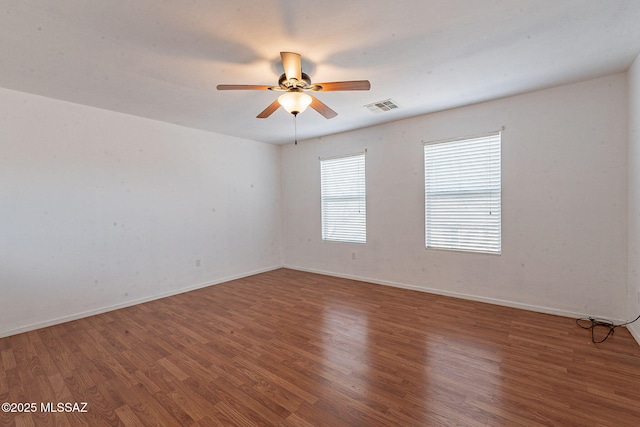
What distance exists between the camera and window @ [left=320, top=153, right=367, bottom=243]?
484cm

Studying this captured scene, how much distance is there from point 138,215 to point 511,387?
14.8ft

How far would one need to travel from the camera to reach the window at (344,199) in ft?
15.9

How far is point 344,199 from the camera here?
16.6 feet

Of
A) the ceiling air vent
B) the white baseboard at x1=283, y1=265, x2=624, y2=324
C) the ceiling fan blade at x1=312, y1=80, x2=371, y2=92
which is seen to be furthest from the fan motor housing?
the white baseboard at x1=283, y1=265, x2=624, y2=324

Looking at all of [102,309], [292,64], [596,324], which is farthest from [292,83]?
[596,324]

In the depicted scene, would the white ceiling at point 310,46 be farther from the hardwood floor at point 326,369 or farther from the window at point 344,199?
the hardwood floor at point 326,369

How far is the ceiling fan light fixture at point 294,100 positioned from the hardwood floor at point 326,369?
217 cm

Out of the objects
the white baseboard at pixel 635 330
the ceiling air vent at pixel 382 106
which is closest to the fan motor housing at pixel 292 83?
the ceiling air vent at pixel 382 106

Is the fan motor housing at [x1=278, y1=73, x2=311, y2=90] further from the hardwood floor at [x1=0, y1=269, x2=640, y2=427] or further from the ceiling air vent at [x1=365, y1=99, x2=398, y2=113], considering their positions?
the hardwood floor at [x1=0, y1=269, x2=640, y2=427]

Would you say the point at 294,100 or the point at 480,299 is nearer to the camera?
the point at 294,100

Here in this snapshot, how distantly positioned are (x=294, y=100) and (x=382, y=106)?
163 cm

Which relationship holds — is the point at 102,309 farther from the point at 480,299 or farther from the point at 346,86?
the point at 480,299

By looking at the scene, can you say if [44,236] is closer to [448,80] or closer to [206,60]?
[206,60]

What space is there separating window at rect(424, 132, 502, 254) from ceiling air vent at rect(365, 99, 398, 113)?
82cm
